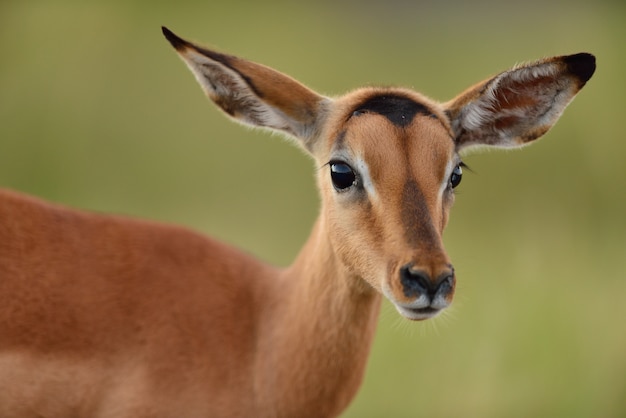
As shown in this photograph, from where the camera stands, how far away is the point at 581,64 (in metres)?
4.95

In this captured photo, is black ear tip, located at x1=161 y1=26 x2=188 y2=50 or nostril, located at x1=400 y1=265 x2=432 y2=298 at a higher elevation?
black ear tip, located at x1=161 y1=26 x2=188 y2=50

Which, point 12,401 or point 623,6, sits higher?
point 623,6

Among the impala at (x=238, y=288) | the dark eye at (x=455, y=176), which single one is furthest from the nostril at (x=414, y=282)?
the dark eye at (x=455, y=176)

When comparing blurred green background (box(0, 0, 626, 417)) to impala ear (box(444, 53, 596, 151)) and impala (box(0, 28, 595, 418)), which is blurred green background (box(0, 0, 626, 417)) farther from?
impala ear (box(444, 53, 596, 151))

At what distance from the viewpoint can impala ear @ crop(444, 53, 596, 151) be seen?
4.98 metres

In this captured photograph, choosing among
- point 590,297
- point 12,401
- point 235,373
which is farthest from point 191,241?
point 590,297

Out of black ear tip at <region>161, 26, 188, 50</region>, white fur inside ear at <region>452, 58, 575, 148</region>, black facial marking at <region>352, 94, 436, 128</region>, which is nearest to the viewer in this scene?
black ear tip at <region>161, 26, 188, 50</region>

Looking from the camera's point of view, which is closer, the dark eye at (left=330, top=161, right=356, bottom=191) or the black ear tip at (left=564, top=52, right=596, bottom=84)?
the dark eye at (left=330, top=161, right=356, bottom=191)

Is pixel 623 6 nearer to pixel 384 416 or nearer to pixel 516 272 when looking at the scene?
pixel 516 272

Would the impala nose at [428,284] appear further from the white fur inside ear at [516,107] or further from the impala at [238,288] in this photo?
the white fur inside ear at [516,107]

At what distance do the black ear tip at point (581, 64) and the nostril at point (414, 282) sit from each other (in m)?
1.46

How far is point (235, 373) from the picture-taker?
512cm

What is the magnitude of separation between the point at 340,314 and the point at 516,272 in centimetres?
400

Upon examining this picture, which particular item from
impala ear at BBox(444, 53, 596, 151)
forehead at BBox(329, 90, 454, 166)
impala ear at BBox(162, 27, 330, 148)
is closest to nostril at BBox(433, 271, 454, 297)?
forehead at BBox(329, 90, 454, 166)
